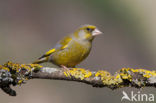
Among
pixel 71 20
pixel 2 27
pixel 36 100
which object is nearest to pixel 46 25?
pixel 71 20

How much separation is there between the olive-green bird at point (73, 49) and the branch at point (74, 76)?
92 cm

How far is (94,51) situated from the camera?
9.66m

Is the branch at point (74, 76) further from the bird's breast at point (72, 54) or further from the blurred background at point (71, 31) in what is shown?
the blurred background at point (71, 31)

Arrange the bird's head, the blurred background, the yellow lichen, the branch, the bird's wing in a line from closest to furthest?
the branch < the yellow lichen < the bird's wing < the bird's head < the blurred background

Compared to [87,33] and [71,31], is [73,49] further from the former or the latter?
[71,31]

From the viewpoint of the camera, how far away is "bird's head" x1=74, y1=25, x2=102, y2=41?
5488mm

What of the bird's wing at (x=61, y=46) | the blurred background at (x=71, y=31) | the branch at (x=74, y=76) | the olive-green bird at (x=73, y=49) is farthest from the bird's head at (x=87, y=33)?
the blurred background at (x=71, y=31)

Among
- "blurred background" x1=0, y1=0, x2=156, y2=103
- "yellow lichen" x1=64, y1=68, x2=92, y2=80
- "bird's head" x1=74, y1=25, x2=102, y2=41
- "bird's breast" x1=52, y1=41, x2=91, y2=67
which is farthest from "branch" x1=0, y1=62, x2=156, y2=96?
"blurred background" x1=0, y1=0, x2=156, y2=103

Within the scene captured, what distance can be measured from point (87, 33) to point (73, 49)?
0.49 metres

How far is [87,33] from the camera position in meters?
5.56

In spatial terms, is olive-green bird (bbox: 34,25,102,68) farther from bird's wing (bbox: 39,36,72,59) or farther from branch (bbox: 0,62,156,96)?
branch (bbox: 0,62,156,96)

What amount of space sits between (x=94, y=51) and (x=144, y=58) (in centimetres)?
159

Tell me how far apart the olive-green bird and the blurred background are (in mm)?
2635

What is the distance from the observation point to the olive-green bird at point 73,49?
5.13m
